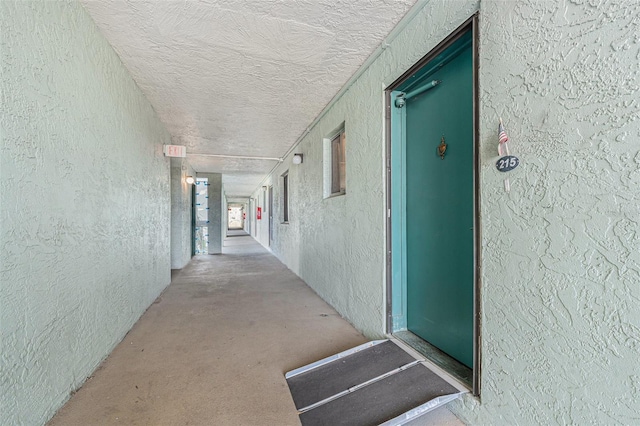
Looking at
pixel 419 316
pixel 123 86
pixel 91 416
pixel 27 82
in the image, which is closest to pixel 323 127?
pixel 123 86

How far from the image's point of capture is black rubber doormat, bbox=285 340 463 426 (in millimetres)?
1446

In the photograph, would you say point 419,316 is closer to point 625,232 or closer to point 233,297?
point 625,232

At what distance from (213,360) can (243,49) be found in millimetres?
2496

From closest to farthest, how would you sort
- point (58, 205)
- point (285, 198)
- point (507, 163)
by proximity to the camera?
point (507, 163)
point (58, 205)
point (285, 198)

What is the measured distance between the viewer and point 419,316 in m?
2.16

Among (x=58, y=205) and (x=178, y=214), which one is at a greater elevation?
(x=58, y=205)

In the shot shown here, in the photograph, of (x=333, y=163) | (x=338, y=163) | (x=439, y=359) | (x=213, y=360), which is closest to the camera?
Result: (x=439, y=359)

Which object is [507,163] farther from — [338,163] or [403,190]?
[338,163]

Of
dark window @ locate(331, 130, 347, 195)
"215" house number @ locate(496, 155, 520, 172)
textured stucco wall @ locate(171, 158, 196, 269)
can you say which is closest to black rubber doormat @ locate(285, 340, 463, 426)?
"215" house number @ locate(496, 155, 520, 172)

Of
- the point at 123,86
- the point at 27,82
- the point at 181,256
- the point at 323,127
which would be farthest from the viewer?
the point at 181,256

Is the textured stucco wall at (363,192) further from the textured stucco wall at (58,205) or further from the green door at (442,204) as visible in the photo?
the textured stucco wall at (58,205)

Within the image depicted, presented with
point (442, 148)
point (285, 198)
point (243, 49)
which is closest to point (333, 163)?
point (243, 49)

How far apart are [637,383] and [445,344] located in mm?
1101

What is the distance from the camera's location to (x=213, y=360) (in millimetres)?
2170
